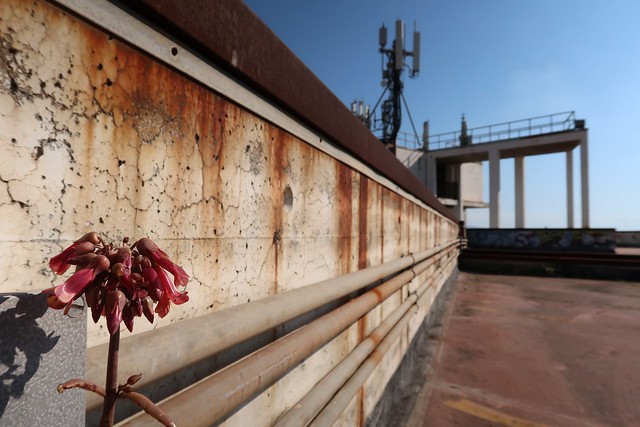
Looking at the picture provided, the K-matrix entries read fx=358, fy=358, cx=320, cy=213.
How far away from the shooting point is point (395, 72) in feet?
90.2

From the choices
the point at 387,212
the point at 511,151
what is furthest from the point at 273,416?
the point at 511,151

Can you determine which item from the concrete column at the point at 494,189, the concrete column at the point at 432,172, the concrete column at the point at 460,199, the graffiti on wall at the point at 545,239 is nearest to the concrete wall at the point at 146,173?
the graffiti on wall at the point at 545,239

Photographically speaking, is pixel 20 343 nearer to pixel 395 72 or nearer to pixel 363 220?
pixel 363 220

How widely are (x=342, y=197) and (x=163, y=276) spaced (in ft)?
6.56

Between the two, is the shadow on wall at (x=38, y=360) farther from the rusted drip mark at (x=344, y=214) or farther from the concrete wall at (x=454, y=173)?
the concrete wall at (x=454, y=173)

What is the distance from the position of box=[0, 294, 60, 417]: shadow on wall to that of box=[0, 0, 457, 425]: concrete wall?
0.26m

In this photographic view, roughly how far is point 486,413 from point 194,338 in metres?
3.34

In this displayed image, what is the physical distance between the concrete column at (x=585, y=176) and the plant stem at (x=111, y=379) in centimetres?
3126

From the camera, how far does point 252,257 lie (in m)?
1.61

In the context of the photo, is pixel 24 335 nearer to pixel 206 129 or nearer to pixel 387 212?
pixel 206 129

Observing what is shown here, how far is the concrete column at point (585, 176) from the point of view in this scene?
2534 cm

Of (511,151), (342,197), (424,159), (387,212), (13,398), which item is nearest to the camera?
(13,398)

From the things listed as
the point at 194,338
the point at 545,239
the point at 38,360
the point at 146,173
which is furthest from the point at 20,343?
the point at 545,239

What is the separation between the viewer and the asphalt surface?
11.0 feet
